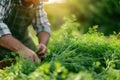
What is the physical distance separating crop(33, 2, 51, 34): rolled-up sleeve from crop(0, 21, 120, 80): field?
0.31m

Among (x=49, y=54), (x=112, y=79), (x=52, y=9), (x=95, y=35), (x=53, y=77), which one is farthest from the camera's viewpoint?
(x=52, y=9)

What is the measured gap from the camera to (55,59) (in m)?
3.73

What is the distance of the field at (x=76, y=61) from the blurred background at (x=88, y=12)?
8.85 metres

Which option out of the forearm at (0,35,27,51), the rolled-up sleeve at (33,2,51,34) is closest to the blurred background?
the rolled-up sleeve at (33,2,51,34)

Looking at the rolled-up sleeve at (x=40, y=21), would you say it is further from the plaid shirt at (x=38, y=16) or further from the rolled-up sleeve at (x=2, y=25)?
the rolled-up sleeve at (x=2, y=25)

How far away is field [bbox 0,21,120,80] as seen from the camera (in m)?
3.22

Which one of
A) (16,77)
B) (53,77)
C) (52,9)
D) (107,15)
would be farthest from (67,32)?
(52,9)

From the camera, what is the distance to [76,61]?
3.75m

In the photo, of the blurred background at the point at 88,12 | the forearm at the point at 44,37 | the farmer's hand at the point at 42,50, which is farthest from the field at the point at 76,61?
the blurred background at the point at 88,12

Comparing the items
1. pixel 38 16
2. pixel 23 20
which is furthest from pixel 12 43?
pixel 38 16

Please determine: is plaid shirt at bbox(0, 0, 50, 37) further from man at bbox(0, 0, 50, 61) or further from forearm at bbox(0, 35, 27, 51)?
forearm at bbox(0, 35, 27, 51)

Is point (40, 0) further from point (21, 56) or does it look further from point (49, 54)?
point (21, 56)

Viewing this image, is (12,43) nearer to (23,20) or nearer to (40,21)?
(23,20)

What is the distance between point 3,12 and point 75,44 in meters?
0.78
